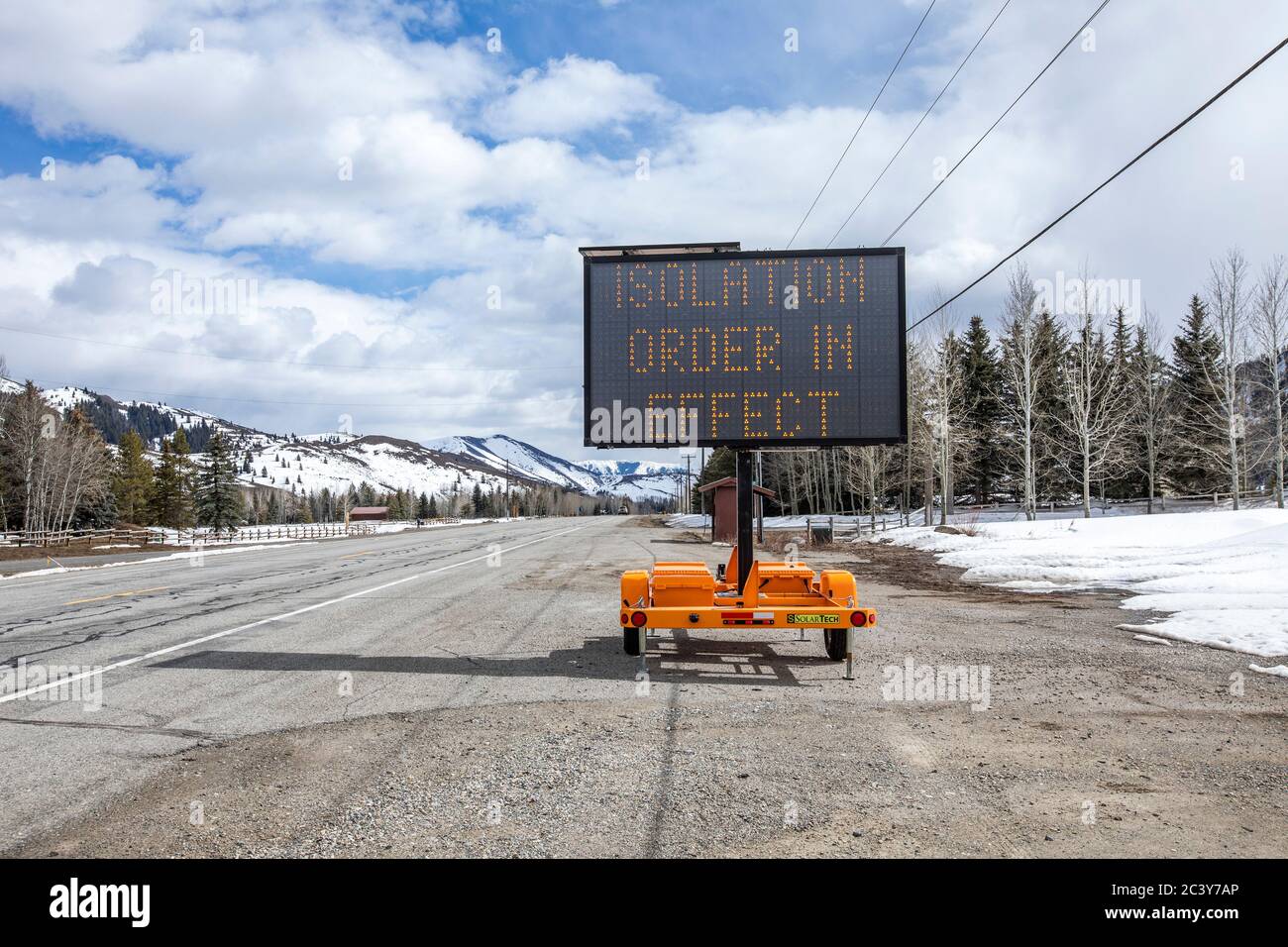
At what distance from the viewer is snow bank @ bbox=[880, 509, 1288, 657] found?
10148 millimetres

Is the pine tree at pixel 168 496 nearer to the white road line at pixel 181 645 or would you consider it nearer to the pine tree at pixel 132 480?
the pine tree at pixel 132 480

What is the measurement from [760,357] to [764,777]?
5.59 m

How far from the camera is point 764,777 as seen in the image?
15.8ft

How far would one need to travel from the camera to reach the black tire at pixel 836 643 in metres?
8.71

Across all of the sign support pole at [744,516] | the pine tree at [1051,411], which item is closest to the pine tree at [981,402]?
the pine tree at [1051,411]

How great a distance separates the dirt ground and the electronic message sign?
2.92 meters

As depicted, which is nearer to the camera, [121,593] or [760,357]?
[760,357]

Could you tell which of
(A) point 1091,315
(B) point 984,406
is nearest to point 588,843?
(A) point 1091,315

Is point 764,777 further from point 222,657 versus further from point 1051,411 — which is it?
point 1051,411

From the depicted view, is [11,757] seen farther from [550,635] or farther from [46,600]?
[46,600]
